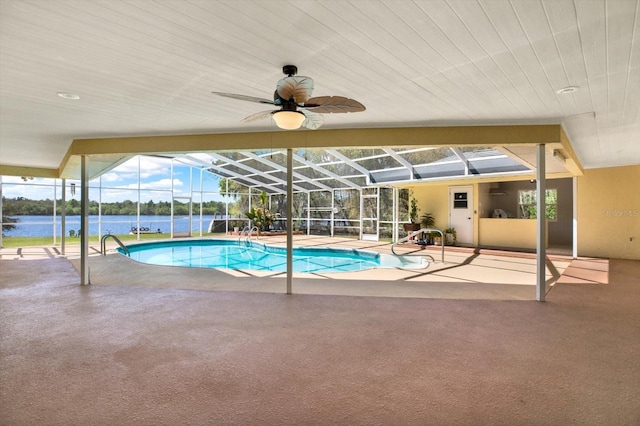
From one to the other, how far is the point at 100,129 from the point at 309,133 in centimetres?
348

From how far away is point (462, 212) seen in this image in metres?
12.7

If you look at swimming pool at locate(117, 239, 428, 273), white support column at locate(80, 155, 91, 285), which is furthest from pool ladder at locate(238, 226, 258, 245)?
white support column at locate(80, 155, 91, 285)

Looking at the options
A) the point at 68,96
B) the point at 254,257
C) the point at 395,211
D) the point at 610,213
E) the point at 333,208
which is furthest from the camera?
the point at 333,208

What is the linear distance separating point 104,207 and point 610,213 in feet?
81.8

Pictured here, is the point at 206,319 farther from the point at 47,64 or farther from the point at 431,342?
the point at 47,64

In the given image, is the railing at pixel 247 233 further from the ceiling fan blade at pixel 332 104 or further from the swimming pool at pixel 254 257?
the ceiling fan blade at pixel 332 104

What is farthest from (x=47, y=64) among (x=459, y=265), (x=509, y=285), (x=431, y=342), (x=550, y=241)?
(x=550, y=241)

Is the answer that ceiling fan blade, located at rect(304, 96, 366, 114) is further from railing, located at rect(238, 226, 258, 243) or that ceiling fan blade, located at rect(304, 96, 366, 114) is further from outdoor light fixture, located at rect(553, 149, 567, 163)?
railing, located at rect(238, 226, 258, 243)

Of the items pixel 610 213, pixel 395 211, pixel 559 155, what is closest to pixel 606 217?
pixel 610 213

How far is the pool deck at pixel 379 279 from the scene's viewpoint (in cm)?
590

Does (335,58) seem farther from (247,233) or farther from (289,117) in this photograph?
(247,233)

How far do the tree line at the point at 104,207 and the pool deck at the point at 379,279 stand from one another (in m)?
9.58

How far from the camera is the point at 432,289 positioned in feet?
19.8

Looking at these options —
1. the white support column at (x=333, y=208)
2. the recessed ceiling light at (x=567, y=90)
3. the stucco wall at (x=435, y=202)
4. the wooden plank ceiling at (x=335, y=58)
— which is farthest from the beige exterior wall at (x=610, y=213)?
the white support column at (x=333, y=208)
